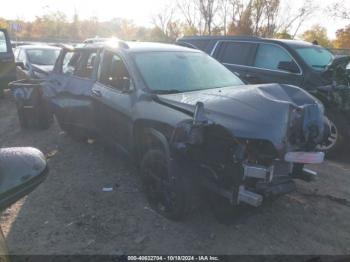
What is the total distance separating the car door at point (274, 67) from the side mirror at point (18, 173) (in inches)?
216

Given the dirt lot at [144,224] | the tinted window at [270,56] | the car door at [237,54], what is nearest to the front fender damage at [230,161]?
the dirt lot at [144,224]

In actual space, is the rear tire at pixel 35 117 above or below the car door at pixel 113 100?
Answer: below

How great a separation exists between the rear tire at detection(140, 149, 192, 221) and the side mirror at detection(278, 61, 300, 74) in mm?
3944

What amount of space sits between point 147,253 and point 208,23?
29.4 m

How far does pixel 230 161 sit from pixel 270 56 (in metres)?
4.84

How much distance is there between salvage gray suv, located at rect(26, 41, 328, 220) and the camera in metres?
3.49

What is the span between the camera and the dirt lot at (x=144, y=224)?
3.71m

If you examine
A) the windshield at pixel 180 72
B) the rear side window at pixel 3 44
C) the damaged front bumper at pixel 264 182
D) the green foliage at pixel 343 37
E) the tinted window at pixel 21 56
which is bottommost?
the green foliage at pixel 343 37

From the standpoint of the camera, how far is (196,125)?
141 inches

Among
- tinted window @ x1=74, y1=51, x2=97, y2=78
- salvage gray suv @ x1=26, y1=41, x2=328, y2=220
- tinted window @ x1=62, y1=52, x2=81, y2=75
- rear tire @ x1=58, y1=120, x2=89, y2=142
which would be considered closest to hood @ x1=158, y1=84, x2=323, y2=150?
salvage gray suv @ x1=26, y1=41, x2=328, y2=220

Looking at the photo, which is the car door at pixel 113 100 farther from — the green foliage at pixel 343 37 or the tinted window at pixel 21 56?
the green foliage at pixel 343 37

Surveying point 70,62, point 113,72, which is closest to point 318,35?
point 70,62

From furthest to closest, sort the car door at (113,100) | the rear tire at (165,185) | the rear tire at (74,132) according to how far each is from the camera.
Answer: the rear tire at (74,132) → the car door at (113,100) → the rear tire at (165,185)

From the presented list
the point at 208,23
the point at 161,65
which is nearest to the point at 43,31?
the point at 208,23
